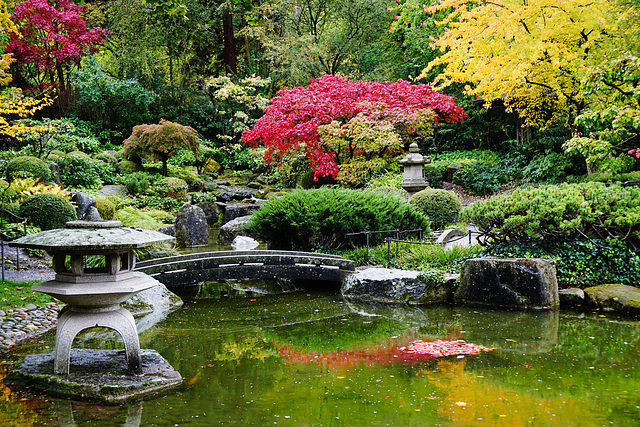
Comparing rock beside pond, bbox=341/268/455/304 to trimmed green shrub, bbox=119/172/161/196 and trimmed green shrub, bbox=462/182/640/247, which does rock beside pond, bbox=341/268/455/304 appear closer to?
trimmed green shrub, bbox=462/182/640/247

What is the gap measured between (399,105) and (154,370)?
40.7 feet

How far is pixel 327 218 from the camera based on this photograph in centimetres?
1019

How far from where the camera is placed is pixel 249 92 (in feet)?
76.6

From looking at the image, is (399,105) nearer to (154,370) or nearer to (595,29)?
(595,29)

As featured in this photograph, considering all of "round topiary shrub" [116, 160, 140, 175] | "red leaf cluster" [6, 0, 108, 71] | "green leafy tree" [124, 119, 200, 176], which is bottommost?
"round topiary shrub" [116, 160, 140, 175]

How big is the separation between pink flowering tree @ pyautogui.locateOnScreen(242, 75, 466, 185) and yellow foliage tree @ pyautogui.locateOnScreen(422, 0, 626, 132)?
1981 millimetres

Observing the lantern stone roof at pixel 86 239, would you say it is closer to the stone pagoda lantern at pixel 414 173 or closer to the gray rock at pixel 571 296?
the gray rock at pixel 571 296

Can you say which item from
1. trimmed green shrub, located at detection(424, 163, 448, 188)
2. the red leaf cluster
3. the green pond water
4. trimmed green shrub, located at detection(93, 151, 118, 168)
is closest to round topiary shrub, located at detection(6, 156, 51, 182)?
trimmed green shrub, located at detection(93, 151, 118, 168)

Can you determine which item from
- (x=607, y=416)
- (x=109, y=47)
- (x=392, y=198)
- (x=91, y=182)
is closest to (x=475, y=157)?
(x=392, y=198)

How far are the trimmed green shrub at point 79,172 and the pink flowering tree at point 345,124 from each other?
216 inches

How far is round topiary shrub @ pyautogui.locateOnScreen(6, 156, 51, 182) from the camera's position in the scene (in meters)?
13.3

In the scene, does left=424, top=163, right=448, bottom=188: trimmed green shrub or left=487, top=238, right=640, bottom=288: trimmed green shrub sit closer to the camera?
left=487, top=238, right=640, bottom=288: trimmed green shrub

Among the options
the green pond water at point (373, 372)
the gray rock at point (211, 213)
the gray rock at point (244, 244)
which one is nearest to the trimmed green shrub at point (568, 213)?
the green pond water at point (373, 372)

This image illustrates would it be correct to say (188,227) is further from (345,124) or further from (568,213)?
(568,213)
